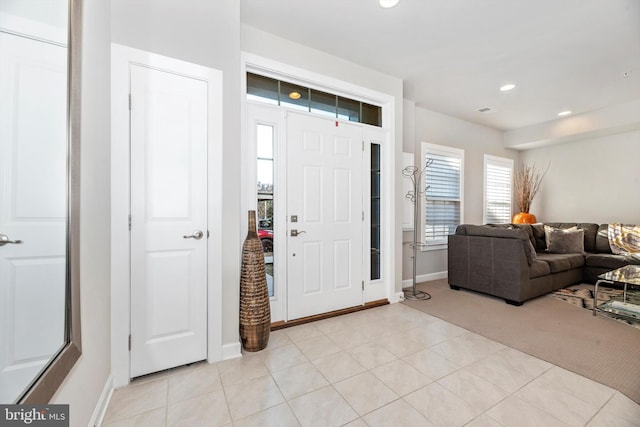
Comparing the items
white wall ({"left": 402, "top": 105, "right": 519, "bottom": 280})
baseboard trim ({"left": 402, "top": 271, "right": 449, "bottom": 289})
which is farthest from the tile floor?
white wall ({"left": 402, "top": 105, "right": 519, "bottom": 280})

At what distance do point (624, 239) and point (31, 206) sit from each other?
6.54 meters

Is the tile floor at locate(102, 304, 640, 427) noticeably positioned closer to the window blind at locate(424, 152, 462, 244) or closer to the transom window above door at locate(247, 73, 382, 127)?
the transom window above door at locate(247, 73, 382, 127)

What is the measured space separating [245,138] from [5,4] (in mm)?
1824

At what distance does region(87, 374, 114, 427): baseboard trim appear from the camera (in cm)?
145

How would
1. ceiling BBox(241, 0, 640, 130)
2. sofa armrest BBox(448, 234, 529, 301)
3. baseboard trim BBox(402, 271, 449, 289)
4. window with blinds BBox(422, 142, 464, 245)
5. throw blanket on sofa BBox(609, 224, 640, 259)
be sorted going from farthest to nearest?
window with blinds BBox(422, 142, 464, 245) < baseboard trim BBox(402, 271, 449, 289) < throw blanket on sofa BBox(609, 224, 640, 259) < sofa armrest BBox(448, 234, 529, 301) < ceiling BBox(241, 0, 640, 130)

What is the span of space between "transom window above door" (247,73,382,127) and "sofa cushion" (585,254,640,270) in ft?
12.8

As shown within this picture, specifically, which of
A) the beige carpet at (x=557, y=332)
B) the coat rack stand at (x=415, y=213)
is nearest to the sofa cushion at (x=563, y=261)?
the beige carpet at (x=557, y=332)

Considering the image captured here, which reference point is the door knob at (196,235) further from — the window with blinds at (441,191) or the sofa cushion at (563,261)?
the sofa cushion at (563,261)

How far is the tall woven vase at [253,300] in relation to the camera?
2.26 m

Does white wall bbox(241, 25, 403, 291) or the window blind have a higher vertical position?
white wall bbox(241, 25, 403, 291)

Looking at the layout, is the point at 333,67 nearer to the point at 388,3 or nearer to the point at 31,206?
the point at 388,3

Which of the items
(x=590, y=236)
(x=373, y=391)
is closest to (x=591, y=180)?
(x=590, y=236)

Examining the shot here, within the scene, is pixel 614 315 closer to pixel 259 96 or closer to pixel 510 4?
pixel 510 4

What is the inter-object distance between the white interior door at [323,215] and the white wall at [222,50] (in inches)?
27.8
